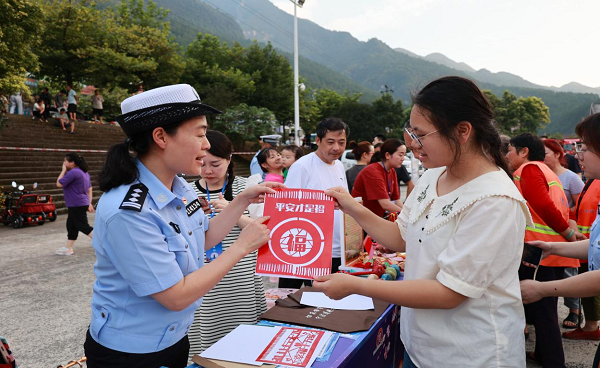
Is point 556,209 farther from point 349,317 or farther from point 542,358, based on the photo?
point 349,317

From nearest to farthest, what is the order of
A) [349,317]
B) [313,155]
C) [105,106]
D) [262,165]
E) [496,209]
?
[496,209], [349,317], [313,155], [262,165], [105,106]

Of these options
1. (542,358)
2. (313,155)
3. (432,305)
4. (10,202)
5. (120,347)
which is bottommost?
(10,202)

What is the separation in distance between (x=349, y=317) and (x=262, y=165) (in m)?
4.90

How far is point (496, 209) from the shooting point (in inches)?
54.1

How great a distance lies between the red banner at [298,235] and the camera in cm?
185

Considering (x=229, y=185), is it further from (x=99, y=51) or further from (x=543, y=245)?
(x=99, y=51)

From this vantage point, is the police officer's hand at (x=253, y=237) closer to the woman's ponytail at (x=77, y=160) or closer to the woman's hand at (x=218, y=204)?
the woman's hand at (x=218, y=204)

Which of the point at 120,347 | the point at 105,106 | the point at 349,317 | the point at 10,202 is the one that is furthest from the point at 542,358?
the point at 105,106

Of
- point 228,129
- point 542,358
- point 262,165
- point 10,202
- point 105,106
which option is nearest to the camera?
point 542,358

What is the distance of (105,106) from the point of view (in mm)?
30828

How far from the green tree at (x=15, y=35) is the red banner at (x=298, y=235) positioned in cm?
1132

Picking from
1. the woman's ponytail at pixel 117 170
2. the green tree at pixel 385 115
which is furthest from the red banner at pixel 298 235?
the green tree at pixel 385 115

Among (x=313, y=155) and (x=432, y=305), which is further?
(x=313, y=155)

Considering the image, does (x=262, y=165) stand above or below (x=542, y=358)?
above
